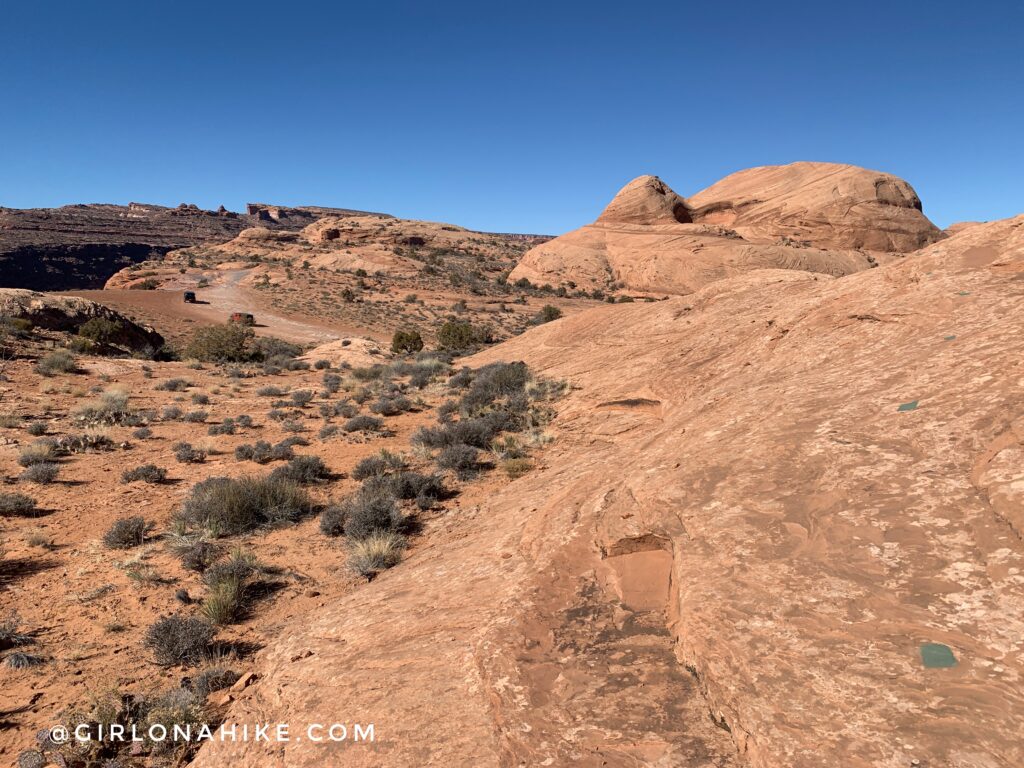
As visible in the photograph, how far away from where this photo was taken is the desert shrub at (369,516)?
7.26 meters

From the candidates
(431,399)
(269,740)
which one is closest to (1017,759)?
(269,740)

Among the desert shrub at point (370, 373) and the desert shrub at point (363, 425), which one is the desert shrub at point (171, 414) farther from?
the desert shrub at point (370, 373)

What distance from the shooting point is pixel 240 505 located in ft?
25.5

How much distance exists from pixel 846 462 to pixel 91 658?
6.73 metres

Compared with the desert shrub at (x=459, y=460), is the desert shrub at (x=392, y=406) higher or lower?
higher

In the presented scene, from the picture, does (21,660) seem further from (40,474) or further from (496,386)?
(496,386)

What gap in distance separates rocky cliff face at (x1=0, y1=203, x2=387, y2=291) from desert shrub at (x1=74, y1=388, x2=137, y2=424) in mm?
79637

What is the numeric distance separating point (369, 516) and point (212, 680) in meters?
2.90

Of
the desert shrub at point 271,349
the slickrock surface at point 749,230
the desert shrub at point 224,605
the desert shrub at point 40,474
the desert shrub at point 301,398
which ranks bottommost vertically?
the desert shrub at point 224,605

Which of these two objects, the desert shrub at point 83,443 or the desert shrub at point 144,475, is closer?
the desert shrub at point 144,475

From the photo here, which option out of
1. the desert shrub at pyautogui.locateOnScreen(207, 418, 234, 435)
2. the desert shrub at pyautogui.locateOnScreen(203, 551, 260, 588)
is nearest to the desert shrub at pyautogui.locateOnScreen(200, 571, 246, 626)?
the desert shrub at pyautogui.locateOnScreen(203, 551, 260, 588)

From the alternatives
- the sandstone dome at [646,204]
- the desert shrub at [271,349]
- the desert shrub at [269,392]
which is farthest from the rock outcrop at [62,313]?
the sandstone dome at [646,204]

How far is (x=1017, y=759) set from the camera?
6.64 feet

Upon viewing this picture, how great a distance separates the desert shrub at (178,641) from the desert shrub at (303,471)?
13.1 feet
